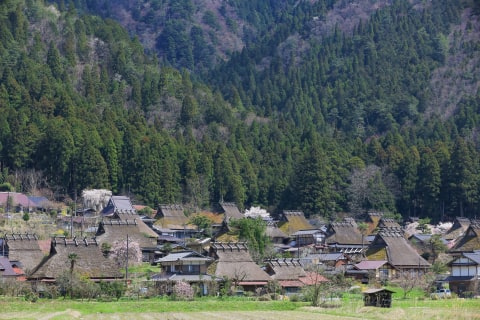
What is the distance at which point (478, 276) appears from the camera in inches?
2250

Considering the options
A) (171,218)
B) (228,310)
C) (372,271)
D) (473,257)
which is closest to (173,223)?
(171,218)

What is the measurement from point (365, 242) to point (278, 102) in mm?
50836

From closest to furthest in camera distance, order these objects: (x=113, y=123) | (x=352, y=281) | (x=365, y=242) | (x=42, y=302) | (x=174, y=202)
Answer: (x=42, y=302) < (x=352, y=281) < (x=365, y=242) < (x=174, y=202) < (x=113, y=123)

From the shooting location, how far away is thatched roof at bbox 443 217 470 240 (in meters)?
75.8

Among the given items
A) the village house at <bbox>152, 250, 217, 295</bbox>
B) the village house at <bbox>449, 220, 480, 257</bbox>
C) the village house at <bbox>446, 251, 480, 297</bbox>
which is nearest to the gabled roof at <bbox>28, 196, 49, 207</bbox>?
the village house at <bbox>152, 250, 217, 295</bbox>

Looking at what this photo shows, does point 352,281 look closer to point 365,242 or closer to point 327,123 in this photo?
point 365,242

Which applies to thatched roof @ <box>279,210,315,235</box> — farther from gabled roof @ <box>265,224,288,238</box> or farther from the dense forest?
the dense forest

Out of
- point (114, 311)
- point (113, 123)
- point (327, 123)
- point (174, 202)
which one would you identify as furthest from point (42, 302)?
point (327, 123)

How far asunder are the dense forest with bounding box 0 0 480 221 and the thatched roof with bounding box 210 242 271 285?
2561cm

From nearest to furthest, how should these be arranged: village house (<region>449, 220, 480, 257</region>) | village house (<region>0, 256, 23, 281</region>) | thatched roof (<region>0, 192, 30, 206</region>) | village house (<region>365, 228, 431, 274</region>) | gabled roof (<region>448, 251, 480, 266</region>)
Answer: village house (<region>0, 256, 23, 281</region>)
gabled roof (<region>448, 251, 480, 266</region>)
village house (<region>365, 228, 431, 274</region>)
village house (<region>449, 220, 480, 257</region>)
thatched roof (<region>0, 192, 30, 206</region>)

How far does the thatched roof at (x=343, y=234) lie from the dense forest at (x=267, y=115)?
34.9 feet

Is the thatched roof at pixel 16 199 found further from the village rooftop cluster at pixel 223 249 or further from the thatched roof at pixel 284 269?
the thatched roof at pixel 284 269

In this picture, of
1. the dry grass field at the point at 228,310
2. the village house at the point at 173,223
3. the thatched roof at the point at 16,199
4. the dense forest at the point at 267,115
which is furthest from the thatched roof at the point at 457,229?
the thatched roof at the point at 16,199

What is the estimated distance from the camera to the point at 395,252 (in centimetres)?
6525
